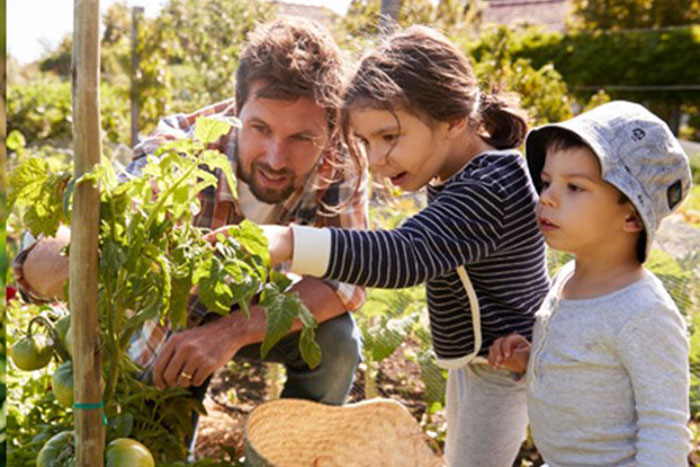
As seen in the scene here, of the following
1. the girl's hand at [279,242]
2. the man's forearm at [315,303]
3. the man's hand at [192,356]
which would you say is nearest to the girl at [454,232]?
the girl's hand at [279,242]

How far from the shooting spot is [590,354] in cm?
146

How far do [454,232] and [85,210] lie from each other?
0.62 metres

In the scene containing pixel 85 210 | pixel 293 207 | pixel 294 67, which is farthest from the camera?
pixel 293 207

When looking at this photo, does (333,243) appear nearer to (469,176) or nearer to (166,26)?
(469,176)

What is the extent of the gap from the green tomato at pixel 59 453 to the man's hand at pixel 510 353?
0.76m

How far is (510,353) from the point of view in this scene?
1.65m

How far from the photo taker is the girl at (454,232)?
1387 millimetres

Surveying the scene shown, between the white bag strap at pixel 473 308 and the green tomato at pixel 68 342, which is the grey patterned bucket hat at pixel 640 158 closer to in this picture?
the white bag strap at pixel 473 308

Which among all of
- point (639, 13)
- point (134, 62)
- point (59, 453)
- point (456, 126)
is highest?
point (639, 13)

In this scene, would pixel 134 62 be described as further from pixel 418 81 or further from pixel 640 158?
pixel 640 158

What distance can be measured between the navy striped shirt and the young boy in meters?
0.08

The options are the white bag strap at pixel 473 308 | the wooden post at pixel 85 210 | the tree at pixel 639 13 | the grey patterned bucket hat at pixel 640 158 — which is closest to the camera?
the wooden post at pixel 85 210

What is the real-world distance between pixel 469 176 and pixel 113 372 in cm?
68

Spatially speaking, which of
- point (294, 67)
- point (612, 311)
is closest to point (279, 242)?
point (612, 311)
